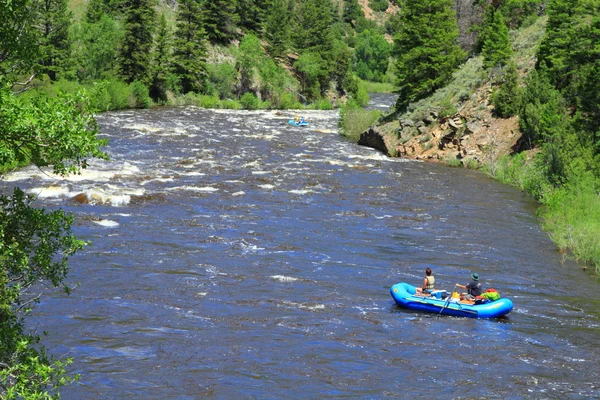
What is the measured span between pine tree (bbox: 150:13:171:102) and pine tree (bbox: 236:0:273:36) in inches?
769

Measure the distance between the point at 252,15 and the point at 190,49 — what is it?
19638 millimetres

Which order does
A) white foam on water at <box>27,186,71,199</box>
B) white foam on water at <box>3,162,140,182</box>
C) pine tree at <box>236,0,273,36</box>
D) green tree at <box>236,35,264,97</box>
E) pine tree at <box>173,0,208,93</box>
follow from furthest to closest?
pine tree at <box>236,0,273,36</box>
green tree at <box>236,35,264,97</box>
pine tree at <box>173,0,208,93</box>
white foam on water at <box>3,162,140,182</box>
white foam on water at <box>27,186,71,199</box>

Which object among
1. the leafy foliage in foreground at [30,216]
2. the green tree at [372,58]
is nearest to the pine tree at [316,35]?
the green tree at [372,58]

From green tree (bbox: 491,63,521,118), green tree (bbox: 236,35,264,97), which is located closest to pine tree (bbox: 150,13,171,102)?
green tree (bbox: 236,35,264,97)

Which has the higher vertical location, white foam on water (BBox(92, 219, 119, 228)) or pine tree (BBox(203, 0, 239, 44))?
pine tree (BBox(203, 0, 239, 44))

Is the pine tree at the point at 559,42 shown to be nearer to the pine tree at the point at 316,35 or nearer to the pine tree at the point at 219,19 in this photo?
the pine tree at the point at 219,19

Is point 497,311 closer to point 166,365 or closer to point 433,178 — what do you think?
point 166,365

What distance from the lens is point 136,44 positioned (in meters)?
68.8

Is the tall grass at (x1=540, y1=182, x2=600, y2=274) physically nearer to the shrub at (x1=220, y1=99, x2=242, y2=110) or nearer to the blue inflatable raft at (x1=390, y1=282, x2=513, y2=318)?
the blue inflatable raft at (x1=390, y1=282, x2=513, y2=318)

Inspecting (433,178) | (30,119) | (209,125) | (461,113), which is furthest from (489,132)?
(30,119)

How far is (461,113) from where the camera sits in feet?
151

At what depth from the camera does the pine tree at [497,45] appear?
48.2 metres

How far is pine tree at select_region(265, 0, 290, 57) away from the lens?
293ft

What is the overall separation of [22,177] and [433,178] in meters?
19.6
